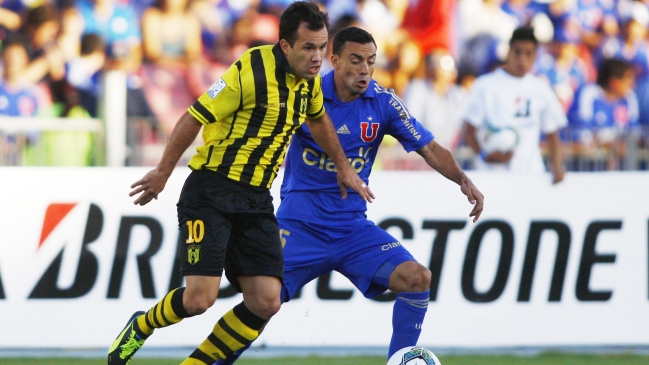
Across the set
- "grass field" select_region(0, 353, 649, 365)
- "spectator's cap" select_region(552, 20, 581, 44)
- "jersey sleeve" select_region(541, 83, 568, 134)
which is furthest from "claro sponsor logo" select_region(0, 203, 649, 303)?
"spectator's cap" select_region(552, 20, 581, 44)

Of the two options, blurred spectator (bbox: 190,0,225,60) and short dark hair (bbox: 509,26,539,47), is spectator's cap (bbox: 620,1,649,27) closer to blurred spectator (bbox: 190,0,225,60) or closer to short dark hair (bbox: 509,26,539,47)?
short dark hair (bbox: 509,26,539,47)

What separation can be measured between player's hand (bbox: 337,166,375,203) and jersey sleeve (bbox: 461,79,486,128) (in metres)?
3.06

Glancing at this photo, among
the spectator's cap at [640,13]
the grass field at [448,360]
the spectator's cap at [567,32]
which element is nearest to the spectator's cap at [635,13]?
the spectator's cap at [640,13]

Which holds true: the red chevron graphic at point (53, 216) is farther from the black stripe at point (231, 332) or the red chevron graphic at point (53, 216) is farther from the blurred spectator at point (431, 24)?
the blurred spectator at point (431, 24)

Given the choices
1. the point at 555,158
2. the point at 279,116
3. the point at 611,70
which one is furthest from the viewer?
the point at 611,70

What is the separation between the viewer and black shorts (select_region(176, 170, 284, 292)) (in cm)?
521

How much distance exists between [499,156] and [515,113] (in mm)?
397

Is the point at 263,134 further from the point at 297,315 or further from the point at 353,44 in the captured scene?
the point at 297,315

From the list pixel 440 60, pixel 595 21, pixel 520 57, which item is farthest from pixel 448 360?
pixel 595 21

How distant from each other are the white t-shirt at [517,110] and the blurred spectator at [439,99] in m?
1.81

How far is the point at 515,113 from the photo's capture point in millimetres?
8523

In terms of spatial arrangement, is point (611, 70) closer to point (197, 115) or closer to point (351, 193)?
point (351, 193)

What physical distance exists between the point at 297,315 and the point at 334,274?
40cm

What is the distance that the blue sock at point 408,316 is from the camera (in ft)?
18.5
